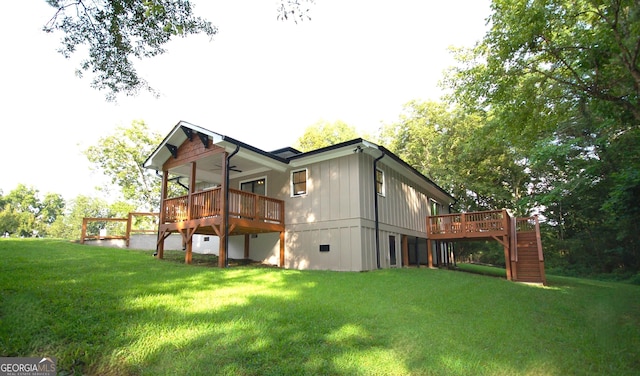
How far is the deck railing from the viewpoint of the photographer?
11.0 metres

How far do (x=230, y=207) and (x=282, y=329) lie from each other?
6.93 metres

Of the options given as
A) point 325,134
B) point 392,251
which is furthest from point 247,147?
point 325,134

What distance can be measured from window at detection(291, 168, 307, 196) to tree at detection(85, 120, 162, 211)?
784 inches

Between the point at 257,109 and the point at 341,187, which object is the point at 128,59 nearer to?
the point at 341,187

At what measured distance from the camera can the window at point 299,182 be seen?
12.9 m

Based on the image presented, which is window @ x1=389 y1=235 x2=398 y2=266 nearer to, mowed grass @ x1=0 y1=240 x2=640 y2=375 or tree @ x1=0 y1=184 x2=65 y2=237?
mowed grass @ x1=0 y1=240 x2=640 y2=375

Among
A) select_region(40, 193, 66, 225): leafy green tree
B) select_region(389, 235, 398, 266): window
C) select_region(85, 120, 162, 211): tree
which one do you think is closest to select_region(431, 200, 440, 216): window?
select_region(389, 235, 398, 266): window

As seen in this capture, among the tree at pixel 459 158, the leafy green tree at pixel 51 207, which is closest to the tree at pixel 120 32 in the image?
the tree at pixel 459 158

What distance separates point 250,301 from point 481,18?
9.74 m

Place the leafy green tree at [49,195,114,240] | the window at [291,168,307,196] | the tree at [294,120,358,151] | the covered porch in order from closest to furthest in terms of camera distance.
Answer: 1. the covered porch
2. the window at [291,168,307,196]
3. the tree at [294,120,358,151]
4. the leafy green tree at [49,195,114,240]

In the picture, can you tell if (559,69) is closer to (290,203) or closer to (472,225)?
(472,225)

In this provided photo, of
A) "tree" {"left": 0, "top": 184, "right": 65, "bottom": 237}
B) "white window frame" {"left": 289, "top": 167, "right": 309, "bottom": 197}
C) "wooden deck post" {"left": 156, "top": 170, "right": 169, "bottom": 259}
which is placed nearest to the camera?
"wooden deck post" {"left": 156, "top": 170, "right": 169, "bottom": 259}

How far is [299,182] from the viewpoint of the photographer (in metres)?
13.1

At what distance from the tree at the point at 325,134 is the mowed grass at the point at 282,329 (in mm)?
30126
